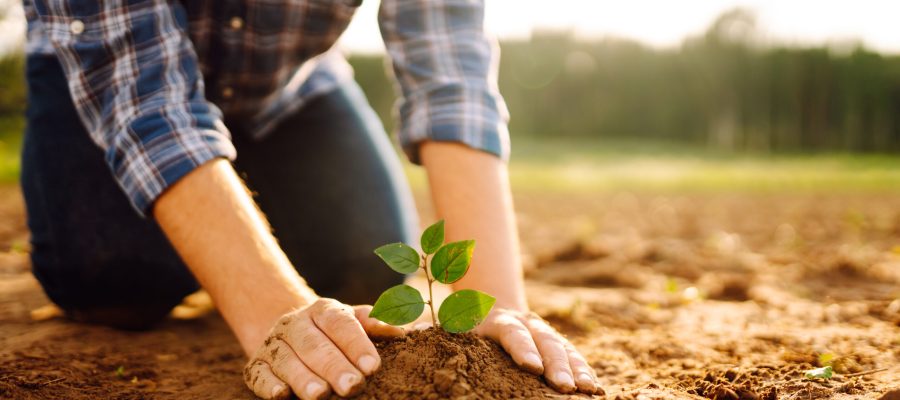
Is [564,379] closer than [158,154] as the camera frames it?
Yes

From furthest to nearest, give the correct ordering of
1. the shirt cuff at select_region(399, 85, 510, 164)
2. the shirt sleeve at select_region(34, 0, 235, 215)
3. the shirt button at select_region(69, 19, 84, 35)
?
the shirt cuff at select_region(399, 85, 510, 164) < the shirt button at select_region(69, 19, 84, 35) < the shirt sleeve at select_region(34, 0, 235, 215)

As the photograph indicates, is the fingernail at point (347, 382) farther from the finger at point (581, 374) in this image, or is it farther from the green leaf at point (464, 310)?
the finger at point (581, 374)

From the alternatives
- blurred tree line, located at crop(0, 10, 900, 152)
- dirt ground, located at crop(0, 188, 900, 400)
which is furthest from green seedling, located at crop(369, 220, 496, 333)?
blurred tree line, located at crop(0, 10, 900, 152)

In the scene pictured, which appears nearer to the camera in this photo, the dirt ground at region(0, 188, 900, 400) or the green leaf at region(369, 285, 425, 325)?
the green leaf at region(369, 285, 425, 325)

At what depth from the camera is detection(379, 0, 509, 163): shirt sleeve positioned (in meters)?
1.73

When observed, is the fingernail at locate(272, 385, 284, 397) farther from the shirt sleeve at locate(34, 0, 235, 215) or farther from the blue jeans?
the blue jeans

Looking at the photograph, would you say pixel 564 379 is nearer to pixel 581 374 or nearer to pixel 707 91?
pixel 581 374

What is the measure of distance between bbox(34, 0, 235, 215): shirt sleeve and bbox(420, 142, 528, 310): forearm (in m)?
0.50

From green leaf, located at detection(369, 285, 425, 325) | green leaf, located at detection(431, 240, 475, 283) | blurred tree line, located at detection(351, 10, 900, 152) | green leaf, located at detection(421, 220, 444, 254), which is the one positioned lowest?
blurred tree line, located at detection(351, 10, 900, 152)

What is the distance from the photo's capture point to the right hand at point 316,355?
1.17 m

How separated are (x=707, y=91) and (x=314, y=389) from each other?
19.0 m

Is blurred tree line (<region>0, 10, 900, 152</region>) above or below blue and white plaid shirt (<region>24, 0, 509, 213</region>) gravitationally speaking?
below

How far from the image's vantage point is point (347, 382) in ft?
3.79

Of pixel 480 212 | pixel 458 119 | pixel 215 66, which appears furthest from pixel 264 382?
pixel 215 66
